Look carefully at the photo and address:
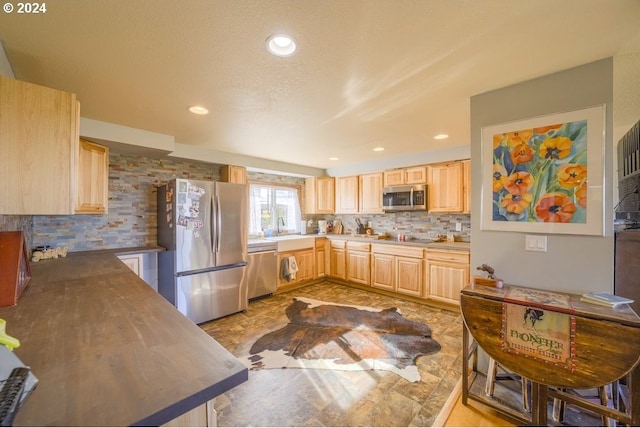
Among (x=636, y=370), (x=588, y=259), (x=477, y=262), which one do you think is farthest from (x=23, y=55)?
(x=636, y=370)

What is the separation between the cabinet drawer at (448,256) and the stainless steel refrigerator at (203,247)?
2649 millimetres

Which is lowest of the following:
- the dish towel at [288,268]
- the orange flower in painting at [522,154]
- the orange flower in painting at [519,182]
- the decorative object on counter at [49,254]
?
the dish towel at [288,268]

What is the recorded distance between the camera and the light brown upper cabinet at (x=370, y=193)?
14.9 feet

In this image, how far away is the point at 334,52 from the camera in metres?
1.48

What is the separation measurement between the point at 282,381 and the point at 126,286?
134 cm

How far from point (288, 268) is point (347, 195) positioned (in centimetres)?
182

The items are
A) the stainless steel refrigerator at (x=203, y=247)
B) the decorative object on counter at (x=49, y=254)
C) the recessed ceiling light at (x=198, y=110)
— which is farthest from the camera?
the stainless steel refrigerator at (x=203, y=247)

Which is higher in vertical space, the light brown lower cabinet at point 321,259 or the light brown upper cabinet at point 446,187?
the light brown upper cabinet at point 446,187

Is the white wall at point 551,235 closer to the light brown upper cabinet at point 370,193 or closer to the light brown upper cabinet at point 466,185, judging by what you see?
the light brown upper cabinet at point 466,185

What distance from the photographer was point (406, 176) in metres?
4.17

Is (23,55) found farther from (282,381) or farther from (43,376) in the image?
(282,381)

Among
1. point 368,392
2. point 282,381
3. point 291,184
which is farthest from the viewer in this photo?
point 291,184

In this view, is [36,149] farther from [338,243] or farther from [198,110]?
[338,243]

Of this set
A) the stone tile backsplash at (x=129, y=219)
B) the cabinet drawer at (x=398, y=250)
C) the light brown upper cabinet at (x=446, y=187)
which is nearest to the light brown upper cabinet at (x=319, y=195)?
the cabinet drawer at (x=398, y=250)
